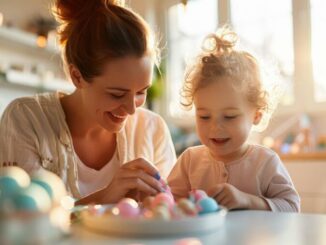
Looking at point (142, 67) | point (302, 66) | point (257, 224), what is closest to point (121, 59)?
point (142, 67)

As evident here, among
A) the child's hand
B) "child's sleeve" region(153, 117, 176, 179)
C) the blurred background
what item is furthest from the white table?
the blurred background

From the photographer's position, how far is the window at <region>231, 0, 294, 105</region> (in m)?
3.49

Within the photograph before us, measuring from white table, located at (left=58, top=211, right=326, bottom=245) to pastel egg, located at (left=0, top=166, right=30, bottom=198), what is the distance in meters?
0.10

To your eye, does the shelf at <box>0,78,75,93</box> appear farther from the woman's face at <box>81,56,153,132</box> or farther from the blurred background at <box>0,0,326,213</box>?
the woman's face at <box>81,56,153,132</box>

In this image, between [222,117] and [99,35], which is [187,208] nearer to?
[222,117]

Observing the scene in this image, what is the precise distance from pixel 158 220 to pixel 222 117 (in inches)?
23.9

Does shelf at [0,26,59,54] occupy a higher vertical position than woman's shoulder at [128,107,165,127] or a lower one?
higher

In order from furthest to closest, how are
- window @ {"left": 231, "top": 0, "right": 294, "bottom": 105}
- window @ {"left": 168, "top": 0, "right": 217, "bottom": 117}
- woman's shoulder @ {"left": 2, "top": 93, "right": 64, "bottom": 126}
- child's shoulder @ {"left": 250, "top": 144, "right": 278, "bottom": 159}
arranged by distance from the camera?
window @ {"left": 168, "top": 0, "right": 217, "bottom": 117} < window @ {"left": 231, "top": 0, "right": 294, "bottom": 105} < woman's shoulder @ {"left": 2, "top": 93, "right": 64, "bottom": 126} < child's shoulder @ {"left": 250, "top": 144, "right": 278, "bottom": 159}

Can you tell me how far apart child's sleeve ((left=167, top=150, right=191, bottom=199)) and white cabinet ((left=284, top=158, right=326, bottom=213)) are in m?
1.72

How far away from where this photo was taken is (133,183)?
1.05 meters

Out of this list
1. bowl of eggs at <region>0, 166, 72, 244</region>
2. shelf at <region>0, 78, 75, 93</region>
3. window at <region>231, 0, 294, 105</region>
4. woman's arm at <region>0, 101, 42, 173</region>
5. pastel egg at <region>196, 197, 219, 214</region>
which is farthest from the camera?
window at <region>231, 0, 294, 105</region>

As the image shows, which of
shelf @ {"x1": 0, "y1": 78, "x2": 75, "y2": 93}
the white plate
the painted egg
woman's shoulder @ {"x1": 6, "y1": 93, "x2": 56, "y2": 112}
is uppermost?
shelf @ {"x1": 0, "y1": 78, "x2": 75, "y2": 93}

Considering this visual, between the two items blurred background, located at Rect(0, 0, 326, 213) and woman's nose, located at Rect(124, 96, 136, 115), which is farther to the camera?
blurred background, located at Rect(0, 0, 326, 213)

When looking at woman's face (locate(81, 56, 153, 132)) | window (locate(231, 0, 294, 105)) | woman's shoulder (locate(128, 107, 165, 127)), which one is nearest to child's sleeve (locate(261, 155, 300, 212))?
woman's face (locate(81, 56, 153, 132))
